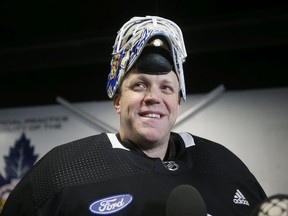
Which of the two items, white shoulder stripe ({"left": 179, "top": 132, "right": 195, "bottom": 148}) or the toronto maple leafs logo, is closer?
white shoulder stripe ({"left": 179, "top": 132, "right": 195, "bottom": 148})

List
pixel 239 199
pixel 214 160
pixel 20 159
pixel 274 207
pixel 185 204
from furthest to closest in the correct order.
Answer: pixel 20 159, pixel 214 160, pixel 239 199, pixel 185 204, pixel 274 207

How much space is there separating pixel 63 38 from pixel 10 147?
32.2 inches

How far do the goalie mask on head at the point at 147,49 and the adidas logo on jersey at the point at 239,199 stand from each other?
0.95 ft

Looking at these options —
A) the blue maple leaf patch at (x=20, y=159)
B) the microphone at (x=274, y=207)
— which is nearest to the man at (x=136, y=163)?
the microphone at (x=274, y=207)

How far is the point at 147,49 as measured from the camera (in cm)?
87

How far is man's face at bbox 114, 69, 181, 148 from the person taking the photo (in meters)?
0.84

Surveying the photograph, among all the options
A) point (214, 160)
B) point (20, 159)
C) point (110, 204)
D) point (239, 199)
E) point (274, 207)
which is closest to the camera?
point (274, 207)

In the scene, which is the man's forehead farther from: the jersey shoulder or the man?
the jersey shoulder

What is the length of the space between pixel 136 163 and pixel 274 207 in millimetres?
451

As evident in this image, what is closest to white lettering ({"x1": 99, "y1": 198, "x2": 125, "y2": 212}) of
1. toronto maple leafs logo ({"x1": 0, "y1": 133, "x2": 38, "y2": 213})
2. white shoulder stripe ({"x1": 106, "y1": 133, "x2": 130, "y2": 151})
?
white shoulder stripe ({"x1": 106, "y1": 133, "x2": 130, "y2": 151})

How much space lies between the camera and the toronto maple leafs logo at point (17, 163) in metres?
2.43

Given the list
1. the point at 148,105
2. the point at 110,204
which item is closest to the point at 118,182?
the point at 110,204

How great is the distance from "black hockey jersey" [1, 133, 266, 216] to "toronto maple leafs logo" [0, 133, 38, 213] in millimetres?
1633

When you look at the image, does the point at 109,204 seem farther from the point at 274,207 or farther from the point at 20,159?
the point at 20,159
